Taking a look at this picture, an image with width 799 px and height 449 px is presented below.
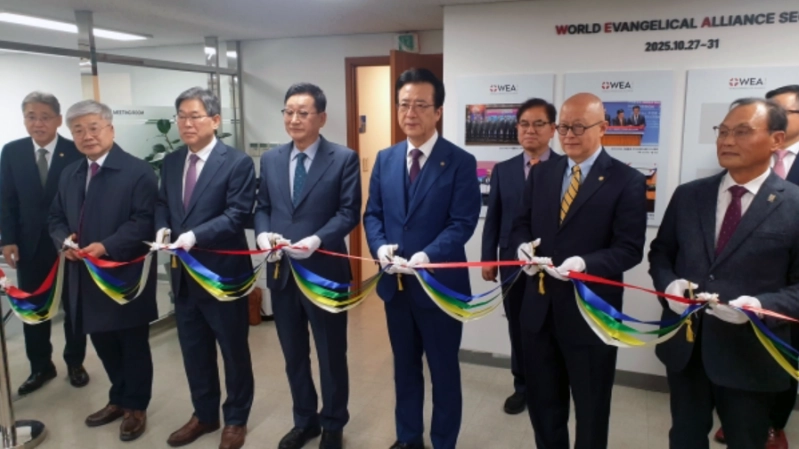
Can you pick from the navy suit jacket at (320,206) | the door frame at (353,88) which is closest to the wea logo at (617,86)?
the navy suit jacket at (320,206)

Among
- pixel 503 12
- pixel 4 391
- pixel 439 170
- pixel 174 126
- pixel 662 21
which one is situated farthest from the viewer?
pixel 174 126

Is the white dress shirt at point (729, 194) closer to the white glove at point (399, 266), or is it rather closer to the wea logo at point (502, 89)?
the white glove at point (399, 266)

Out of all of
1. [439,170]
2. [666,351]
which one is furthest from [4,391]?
[666,351]

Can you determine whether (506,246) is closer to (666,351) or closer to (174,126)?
(666,351)

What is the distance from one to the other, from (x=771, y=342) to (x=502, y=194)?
1.60 m

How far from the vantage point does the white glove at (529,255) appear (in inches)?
91.6

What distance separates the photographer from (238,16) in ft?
14.7

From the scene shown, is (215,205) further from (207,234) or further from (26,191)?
(26,191)

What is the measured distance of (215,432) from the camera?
3.30m

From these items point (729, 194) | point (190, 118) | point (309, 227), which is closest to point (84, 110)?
point (190, 118)

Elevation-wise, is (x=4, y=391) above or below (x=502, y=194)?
below

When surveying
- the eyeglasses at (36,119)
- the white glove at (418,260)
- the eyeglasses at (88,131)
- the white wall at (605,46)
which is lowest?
the white glove at (418,260)

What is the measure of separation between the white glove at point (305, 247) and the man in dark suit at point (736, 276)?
153 centimetres

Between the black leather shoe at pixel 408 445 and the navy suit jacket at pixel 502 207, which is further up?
the navy suit jacket at pixel 502 207
